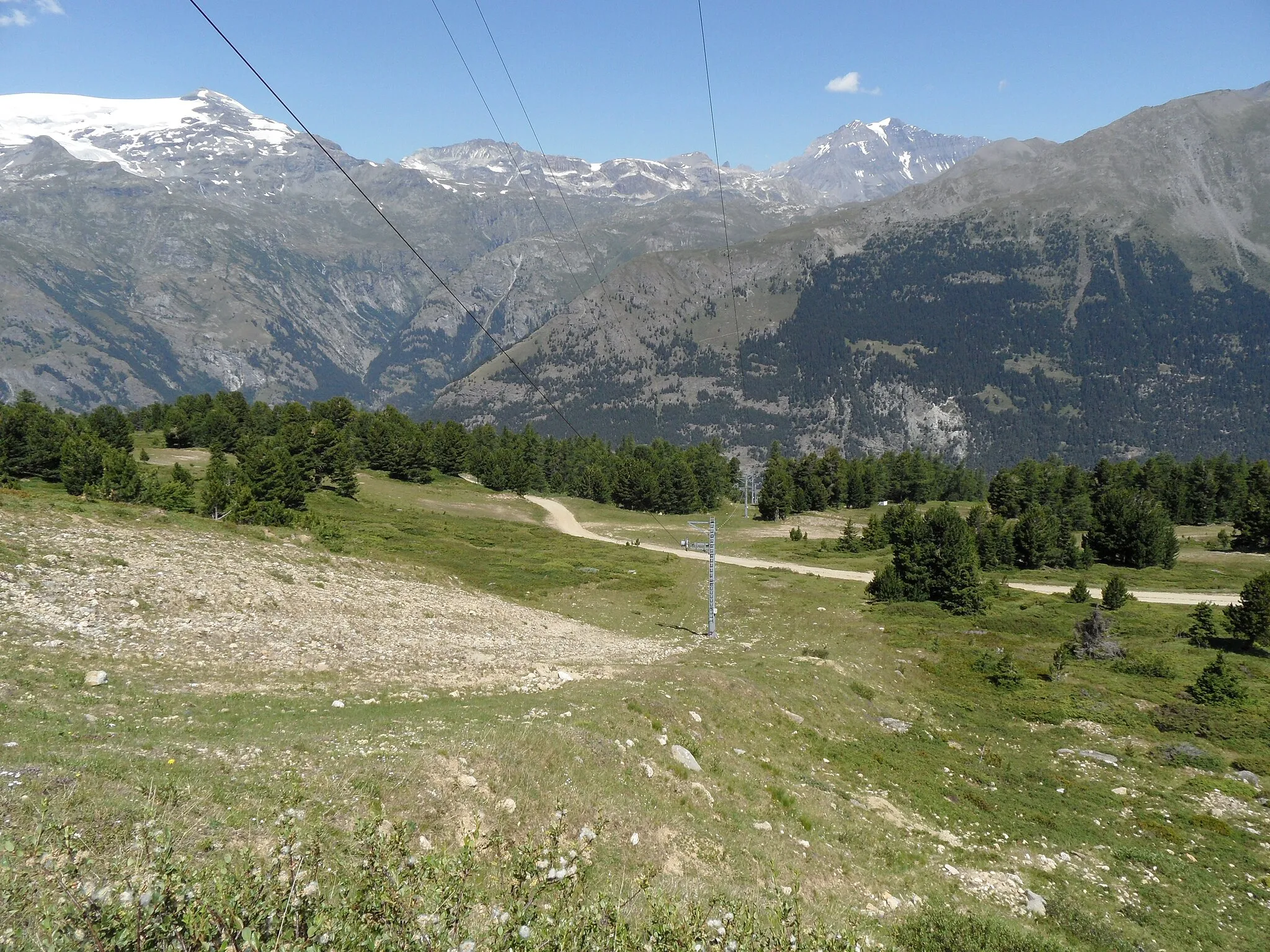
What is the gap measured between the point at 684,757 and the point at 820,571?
62.5 m

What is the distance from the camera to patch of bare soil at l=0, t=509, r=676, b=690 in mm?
21422

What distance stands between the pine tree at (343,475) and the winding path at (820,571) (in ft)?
95.8

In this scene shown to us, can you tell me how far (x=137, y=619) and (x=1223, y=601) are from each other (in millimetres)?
84606

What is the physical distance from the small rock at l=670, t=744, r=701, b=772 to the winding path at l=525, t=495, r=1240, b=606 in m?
56.1

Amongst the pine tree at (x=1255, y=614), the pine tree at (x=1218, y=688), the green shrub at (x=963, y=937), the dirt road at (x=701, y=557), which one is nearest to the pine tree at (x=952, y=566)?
the dirt road at (x=701, y=557)

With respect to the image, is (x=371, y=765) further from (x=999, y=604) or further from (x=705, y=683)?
(x=999, y=604)

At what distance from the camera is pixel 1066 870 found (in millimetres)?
19500

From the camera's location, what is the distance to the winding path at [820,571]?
214ft

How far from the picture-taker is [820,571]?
78.9 m

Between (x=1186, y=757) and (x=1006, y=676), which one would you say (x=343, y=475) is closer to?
(x=1006, y=676)

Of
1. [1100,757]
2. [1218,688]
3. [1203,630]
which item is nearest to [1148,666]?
[1218,688]

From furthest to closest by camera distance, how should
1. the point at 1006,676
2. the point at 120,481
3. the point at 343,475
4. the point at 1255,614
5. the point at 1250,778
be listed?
the point at 343,475
the point at 120,481
the point at 1255,614
the point at 1006,676
the point at 1250,778

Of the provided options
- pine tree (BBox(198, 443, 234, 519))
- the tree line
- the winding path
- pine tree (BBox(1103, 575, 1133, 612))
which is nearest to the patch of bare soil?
pine tree (BBox(198, 443, 234, 519))

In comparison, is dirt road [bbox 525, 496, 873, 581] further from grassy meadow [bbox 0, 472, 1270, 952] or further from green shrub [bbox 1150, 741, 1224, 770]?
green shrub [bbox 1150, 741, 1224, 770]
